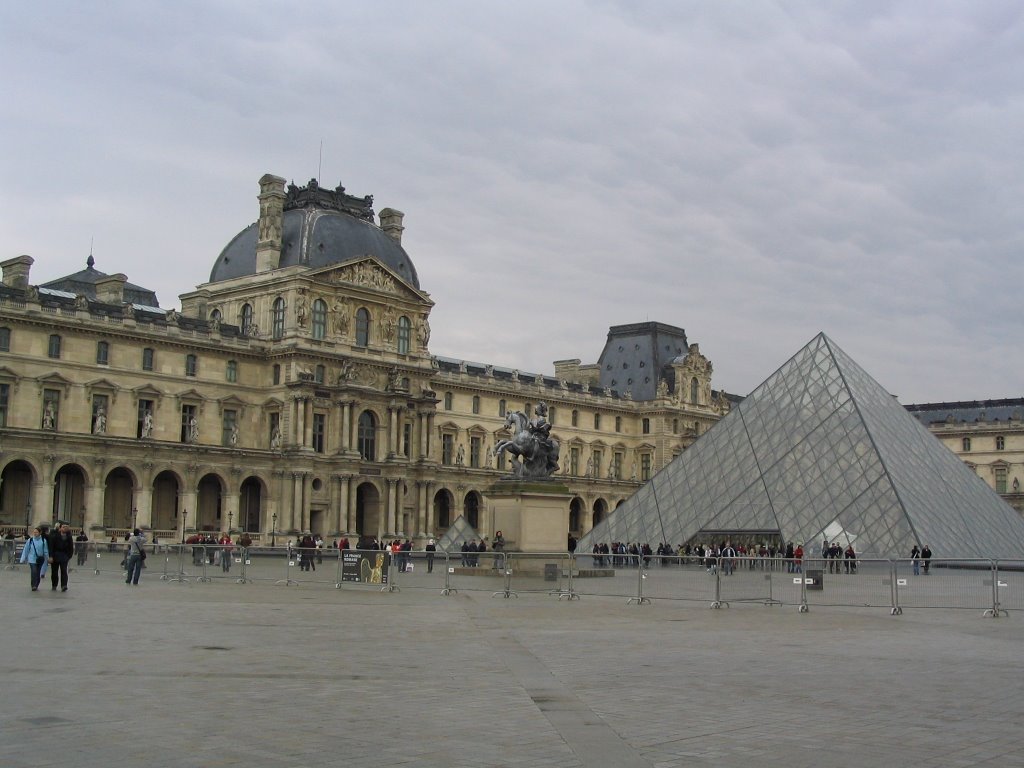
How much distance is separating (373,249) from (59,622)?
54.1 meters

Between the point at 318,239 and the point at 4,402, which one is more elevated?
the point at 318,239

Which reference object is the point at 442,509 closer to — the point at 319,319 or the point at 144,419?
the point at 319,319

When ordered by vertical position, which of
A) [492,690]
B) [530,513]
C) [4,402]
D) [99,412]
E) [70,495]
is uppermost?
[4,402]

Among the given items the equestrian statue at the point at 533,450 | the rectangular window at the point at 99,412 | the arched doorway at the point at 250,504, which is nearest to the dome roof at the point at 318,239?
the arched doorway at the point at 250,504

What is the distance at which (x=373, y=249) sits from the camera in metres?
69.4

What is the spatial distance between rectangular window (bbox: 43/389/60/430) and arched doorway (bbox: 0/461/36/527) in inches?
77.4

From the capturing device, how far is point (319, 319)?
65.0 meters

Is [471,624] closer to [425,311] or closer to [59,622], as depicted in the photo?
[59,622]

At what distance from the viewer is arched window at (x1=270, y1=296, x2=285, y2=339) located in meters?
64.7

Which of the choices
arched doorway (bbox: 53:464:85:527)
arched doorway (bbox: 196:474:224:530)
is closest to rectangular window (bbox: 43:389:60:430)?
arched doorway (bbox: 53:464:85:527)

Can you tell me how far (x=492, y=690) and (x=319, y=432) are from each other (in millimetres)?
54241

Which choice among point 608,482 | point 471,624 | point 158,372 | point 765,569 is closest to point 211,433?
point 158,372

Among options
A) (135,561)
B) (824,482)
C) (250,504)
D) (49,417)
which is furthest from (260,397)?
(135,561)

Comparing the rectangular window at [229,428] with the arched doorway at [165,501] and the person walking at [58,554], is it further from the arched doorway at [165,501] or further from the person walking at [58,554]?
the person walking at [58,554]
